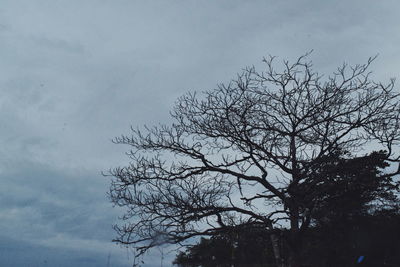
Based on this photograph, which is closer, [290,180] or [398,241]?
[290,180]

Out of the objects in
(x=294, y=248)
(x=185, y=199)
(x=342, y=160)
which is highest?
(x=342, y=160)

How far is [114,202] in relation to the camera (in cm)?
880

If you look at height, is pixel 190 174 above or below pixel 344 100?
below

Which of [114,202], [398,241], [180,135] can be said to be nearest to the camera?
[114,202]

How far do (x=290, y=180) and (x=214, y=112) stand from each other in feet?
9.27

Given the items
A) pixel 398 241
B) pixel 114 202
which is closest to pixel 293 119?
pixel 114 202

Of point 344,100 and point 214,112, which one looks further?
point 214,112

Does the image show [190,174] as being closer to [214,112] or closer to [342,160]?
[214,112]

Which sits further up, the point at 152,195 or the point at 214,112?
the point at 214,112

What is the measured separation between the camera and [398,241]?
18062 millimetres

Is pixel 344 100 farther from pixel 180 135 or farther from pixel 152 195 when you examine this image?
pixel 152 195

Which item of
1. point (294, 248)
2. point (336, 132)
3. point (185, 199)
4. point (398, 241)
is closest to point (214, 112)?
point (185, 199)

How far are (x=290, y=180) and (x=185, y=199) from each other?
2889mm

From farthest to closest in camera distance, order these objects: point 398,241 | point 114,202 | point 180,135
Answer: point 398,241 < point 180,135 < point 114,202
